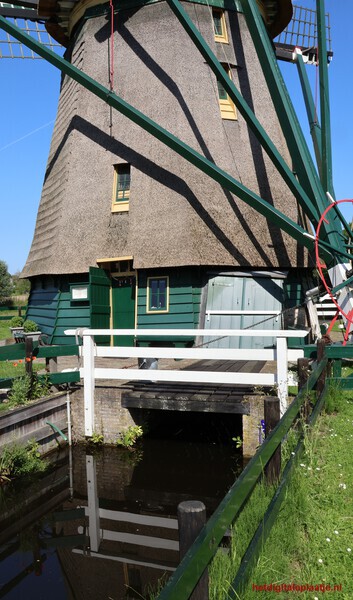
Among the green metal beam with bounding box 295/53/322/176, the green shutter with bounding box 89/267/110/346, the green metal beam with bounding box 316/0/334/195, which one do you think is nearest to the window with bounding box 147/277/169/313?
the green shutter with bounding box 89/267/110/346

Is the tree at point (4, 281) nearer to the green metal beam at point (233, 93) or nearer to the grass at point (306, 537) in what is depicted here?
the green metal beam at point (233, 93)

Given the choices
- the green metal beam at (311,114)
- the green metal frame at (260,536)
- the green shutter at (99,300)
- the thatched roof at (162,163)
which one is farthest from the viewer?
the green metal beam at (311,114)

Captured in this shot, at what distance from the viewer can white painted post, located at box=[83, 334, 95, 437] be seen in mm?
6969

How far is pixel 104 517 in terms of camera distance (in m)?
5.05

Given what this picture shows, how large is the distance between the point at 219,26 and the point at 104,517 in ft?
38.2

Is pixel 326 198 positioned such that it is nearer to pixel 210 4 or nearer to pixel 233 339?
pixel 233 339

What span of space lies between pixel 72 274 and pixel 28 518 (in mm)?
7044

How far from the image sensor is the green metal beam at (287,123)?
887 centimetres

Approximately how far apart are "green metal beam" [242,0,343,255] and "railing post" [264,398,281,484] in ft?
22.8

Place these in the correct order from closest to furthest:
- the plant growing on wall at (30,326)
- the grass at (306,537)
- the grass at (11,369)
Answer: the grass at (306,537)
the grass at (11,369)
the plant growing on wall at (30,326)

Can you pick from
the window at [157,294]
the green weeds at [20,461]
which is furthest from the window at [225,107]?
the green weeds at [20,461]

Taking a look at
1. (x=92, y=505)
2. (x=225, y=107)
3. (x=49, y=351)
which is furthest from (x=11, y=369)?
(x=225, y=107)

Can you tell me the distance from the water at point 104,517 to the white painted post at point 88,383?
1.24 ft

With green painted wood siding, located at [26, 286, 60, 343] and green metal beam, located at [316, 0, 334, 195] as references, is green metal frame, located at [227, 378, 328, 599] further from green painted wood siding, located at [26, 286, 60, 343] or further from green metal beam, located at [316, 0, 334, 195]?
green painted wood siding, located at [26, 286, 60, 343]
